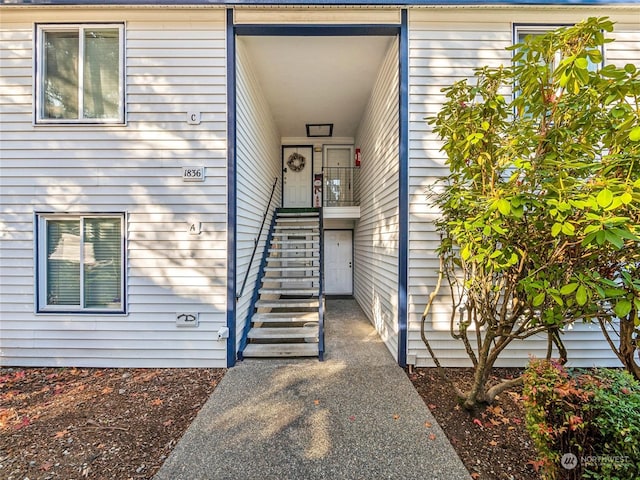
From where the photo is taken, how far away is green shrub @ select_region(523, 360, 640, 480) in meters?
1.51

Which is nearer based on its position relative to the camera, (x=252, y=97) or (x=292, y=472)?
(x=292, y=472)

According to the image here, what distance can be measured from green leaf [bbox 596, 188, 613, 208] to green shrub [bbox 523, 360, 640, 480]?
42.6 inches

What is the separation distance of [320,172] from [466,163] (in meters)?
5.64

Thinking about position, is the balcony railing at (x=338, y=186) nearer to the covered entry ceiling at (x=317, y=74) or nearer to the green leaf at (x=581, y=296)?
the covered entry ceiling at (x=317, y=74)

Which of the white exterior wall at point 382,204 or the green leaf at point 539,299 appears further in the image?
the white exterior wall at point 382,204

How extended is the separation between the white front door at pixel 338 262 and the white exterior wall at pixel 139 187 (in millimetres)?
4376

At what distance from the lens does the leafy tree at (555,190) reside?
189cm

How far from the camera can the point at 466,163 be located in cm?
266

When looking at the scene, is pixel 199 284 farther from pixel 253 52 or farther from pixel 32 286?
pixel 253 52

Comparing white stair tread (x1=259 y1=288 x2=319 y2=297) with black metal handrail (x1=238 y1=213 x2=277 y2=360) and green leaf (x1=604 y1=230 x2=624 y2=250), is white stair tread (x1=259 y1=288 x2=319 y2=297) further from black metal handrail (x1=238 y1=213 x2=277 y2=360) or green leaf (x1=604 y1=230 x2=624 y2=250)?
green leaf (x1=604 y1=230 x2=624 y2=250)

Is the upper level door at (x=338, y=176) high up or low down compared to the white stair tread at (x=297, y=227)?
up

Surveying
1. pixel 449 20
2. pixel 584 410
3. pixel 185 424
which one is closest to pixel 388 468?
pixel 584 410
